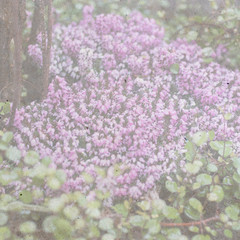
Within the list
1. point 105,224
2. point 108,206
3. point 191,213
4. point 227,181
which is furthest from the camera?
point 227,181

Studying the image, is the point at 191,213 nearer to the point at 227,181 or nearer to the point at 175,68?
the point at 227,181

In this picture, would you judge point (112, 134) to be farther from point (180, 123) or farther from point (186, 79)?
point (186, 79)

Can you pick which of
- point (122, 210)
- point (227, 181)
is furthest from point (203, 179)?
point (122, 210)

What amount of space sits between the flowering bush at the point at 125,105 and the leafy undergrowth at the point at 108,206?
0.28m

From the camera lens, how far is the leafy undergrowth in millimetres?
2949

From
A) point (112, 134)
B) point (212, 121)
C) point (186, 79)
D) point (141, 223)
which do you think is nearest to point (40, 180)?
point (141, 223)

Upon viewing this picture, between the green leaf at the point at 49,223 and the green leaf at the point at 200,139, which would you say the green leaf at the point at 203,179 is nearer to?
the green leaf at the point at 200,139

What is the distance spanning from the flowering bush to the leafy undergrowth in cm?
28

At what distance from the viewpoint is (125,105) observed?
455 cm

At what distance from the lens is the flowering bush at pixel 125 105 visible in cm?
400

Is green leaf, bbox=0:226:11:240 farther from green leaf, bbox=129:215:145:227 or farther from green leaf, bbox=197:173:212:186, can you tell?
green leaf, bbox=197:173:212:186

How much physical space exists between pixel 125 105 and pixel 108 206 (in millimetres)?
1327

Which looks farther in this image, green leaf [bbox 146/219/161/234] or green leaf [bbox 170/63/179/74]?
green leaf [bbox 170/63/179/74]

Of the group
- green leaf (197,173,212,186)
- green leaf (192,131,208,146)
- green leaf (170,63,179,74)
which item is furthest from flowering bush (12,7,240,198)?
green leaf (197,173,212,186)
